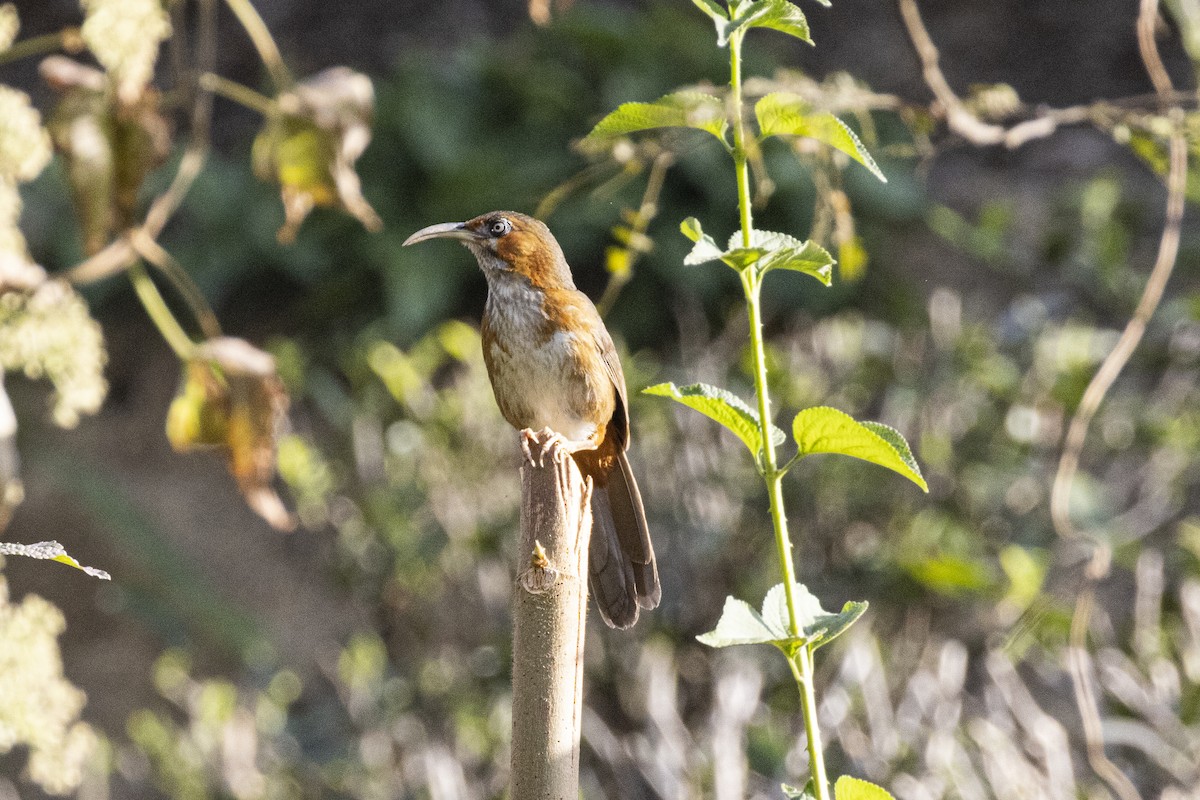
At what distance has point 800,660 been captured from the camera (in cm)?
96

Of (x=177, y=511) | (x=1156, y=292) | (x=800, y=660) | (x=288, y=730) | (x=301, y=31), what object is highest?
(x=800, y=660)

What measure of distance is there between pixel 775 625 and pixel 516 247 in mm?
1269

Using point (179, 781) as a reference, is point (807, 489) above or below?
above

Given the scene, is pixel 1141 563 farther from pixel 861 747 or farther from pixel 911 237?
pixel 911 237

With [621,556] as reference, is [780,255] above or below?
above

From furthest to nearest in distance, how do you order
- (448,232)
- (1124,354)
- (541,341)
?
(1124,354)
(541,341)
(448,232)

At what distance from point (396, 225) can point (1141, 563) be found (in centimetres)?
263

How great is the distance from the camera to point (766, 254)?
887 mm

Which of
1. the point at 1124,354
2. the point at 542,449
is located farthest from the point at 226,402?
the point at 1124,354

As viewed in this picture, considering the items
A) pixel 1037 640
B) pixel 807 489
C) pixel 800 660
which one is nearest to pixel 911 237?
pixel 807 489

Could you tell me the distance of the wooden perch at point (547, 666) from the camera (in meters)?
0.98


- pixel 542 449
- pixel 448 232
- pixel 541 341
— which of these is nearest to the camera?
pixel 542 449

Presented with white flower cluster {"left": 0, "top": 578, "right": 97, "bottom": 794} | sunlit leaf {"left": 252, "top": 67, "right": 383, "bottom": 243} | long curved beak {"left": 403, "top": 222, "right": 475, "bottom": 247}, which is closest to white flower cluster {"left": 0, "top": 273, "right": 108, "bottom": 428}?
white flower cluster {"left": 0, "top": 578, "right": 97, "bottom": 794}

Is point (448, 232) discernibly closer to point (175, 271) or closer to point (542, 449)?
point (175, 271)
